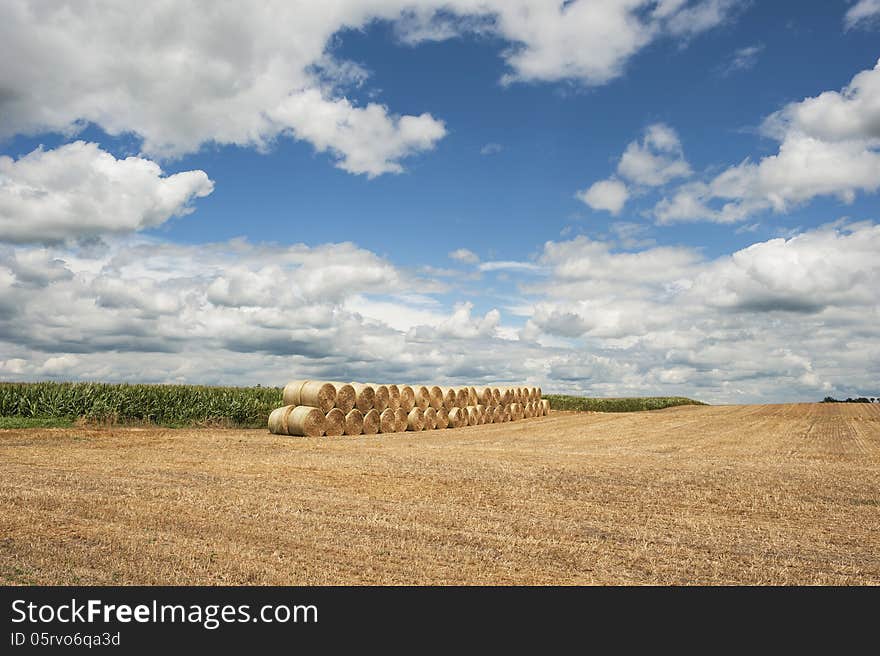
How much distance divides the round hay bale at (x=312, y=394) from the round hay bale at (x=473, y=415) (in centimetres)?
954

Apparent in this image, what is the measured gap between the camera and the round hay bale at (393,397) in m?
27.7

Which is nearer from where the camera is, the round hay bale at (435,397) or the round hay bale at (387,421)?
the round hay bale at (387,421)

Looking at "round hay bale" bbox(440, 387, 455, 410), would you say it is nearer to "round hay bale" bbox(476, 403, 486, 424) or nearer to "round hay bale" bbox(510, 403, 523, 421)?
"round hay bale" bbox(476, 403, 486, 424)

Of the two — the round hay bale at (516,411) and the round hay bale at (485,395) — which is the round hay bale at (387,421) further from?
the round hay bale at (516,411)

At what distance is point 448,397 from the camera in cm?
3173

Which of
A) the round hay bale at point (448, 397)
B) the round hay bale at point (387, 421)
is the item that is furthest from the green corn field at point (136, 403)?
the round hay bale at point (448, 397)

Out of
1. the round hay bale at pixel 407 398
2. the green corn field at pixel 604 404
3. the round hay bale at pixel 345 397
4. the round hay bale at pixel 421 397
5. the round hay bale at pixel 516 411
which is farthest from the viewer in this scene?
the green corn field at pixel 604 404

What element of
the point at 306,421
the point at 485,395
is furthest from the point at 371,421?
the point at 485,395

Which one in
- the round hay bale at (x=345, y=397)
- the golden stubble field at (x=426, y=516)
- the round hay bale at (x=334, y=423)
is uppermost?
the round hay bale at (x=345, y=397)

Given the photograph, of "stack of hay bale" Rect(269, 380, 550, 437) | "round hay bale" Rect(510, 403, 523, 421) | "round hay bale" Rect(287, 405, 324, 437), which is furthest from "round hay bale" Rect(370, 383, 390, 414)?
"round hay bale" Rect(510, 403, 523, 421)

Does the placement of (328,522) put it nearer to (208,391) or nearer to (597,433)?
(597,433)

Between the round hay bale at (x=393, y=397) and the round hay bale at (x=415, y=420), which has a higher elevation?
the round hay bale at (x=393, y=397)
